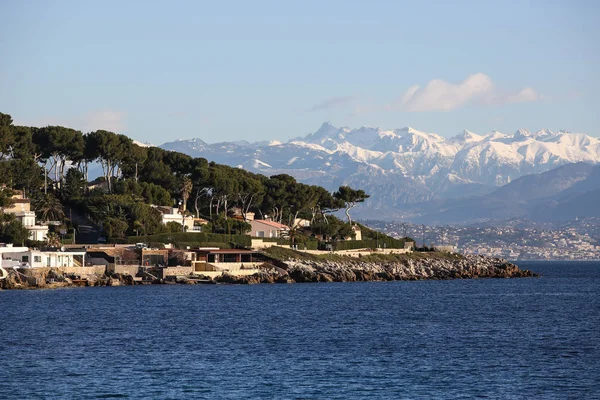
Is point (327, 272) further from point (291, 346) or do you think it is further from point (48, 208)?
point (291, 346)

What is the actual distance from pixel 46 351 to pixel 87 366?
561 cm

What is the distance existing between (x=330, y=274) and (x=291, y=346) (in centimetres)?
6855

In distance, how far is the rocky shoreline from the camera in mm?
99181

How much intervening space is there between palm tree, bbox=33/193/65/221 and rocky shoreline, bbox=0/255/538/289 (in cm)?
2404

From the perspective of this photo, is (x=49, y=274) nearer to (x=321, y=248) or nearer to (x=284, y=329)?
(x=284, y=329)

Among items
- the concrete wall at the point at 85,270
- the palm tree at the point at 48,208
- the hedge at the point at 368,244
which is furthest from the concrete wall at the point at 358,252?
the concrete wall at the point at 85,270

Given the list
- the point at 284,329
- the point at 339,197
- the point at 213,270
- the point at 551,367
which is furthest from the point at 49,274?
the point at 339,197

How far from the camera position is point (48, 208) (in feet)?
413

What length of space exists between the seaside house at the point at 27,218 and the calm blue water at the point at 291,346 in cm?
2297

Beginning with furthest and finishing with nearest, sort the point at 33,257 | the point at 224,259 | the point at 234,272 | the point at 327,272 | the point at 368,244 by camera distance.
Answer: the point at 368,244, the point at 327,272, the point at 224,259, the point at 234,272, the point at 33,257

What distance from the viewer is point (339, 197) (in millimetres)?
168250

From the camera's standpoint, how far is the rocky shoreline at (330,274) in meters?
99.2

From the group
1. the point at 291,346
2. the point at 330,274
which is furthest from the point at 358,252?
the point at 291,346

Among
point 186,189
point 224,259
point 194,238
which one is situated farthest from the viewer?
point 186,189
